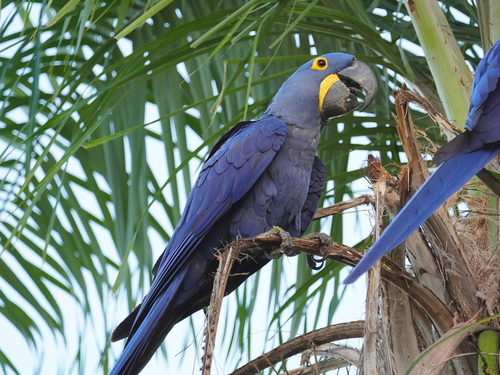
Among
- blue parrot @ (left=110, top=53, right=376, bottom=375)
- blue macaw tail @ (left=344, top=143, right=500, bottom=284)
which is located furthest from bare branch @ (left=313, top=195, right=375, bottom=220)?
blue macaw tail @ (left=344, top=143, right=500, bottom=284)

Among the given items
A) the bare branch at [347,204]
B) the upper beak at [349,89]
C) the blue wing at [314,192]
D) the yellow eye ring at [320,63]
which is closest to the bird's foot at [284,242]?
the bare branch at [347,204]

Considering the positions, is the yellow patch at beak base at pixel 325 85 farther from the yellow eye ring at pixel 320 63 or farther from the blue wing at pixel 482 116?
the blue wing at pixel 482 116

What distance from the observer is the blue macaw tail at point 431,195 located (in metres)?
0.92

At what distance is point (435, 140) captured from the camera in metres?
2.00

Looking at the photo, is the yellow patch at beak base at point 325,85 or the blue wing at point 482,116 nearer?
the blue wing at point 482,116

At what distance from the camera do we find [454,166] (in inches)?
39.5

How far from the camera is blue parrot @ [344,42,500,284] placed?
925 millimetres

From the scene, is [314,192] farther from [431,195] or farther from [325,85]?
[431,195]

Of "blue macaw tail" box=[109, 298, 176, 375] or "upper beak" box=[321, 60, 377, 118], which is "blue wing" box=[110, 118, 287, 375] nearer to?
"blue macaw tail" box=[109, 298, 176, 375]

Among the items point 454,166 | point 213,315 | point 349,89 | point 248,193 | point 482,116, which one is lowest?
point 213,315

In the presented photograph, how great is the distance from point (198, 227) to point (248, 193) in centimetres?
19

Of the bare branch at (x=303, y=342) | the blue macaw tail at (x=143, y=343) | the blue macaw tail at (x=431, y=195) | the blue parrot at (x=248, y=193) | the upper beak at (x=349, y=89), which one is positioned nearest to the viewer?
the blue macaw tail at (x=431, y=195)

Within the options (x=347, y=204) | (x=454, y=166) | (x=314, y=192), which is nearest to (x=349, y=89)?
(x=314, y=192)

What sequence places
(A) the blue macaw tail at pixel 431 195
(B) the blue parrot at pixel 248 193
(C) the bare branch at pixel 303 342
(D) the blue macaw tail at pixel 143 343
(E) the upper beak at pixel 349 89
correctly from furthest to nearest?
(E) the upper beak at pixel 349 89
(B) the blue parrot at pixel 248 193
(D) the blue macaw tail at pixel 143 343
(C) the bare branch at pixel 303 342
(A) the blue macaw tail at pixel 431 195
